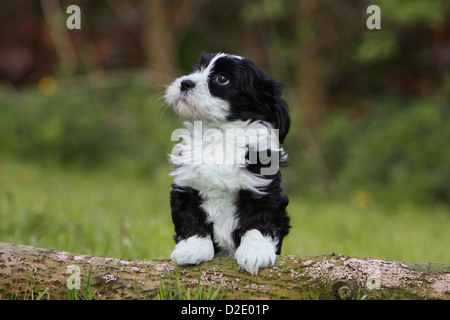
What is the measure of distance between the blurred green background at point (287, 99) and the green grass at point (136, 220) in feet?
0.11

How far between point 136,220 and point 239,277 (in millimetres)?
3208

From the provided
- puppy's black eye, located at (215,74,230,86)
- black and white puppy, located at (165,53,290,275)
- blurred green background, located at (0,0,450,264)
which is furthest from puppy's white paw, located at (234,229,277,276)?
blurred green background, located at (0,0,450,264)

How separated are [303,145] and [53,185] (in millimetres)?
3524

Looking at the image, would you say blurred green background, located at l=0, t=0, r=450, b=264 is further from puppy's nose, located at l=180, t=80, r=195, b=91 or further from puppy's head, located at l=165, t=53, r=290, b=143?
puppy's nose, located at l=180, t=80, r=195, b=91

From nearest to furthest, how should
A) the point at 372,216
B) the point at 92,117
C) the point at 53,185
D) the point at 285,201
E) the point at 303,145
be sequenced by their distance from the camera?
the point at 285,201, the point at 372,216, the point at 53,185, the point at 303,145, the point at 92,117

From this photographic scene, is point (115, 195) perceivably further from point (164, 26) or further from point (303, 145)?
point (164, 26)

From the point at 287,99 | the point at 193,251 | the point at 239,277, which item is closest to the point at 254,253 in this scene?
the point at 239,277

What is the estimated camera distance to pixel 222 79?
9.15 ft

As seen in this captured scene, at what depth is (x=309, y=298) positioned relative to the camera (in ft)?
8.29

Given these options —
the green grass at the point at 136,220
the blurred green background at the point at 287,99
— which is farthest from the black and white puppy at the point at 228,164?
the blurred green background at the point at 287,99

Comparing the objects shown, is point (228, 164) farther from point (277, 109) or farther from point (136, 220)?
point (136, 220)

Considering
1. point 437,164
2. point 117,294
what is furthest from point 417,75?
point 117,294

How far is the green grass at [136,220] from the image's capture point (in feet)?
14.5
